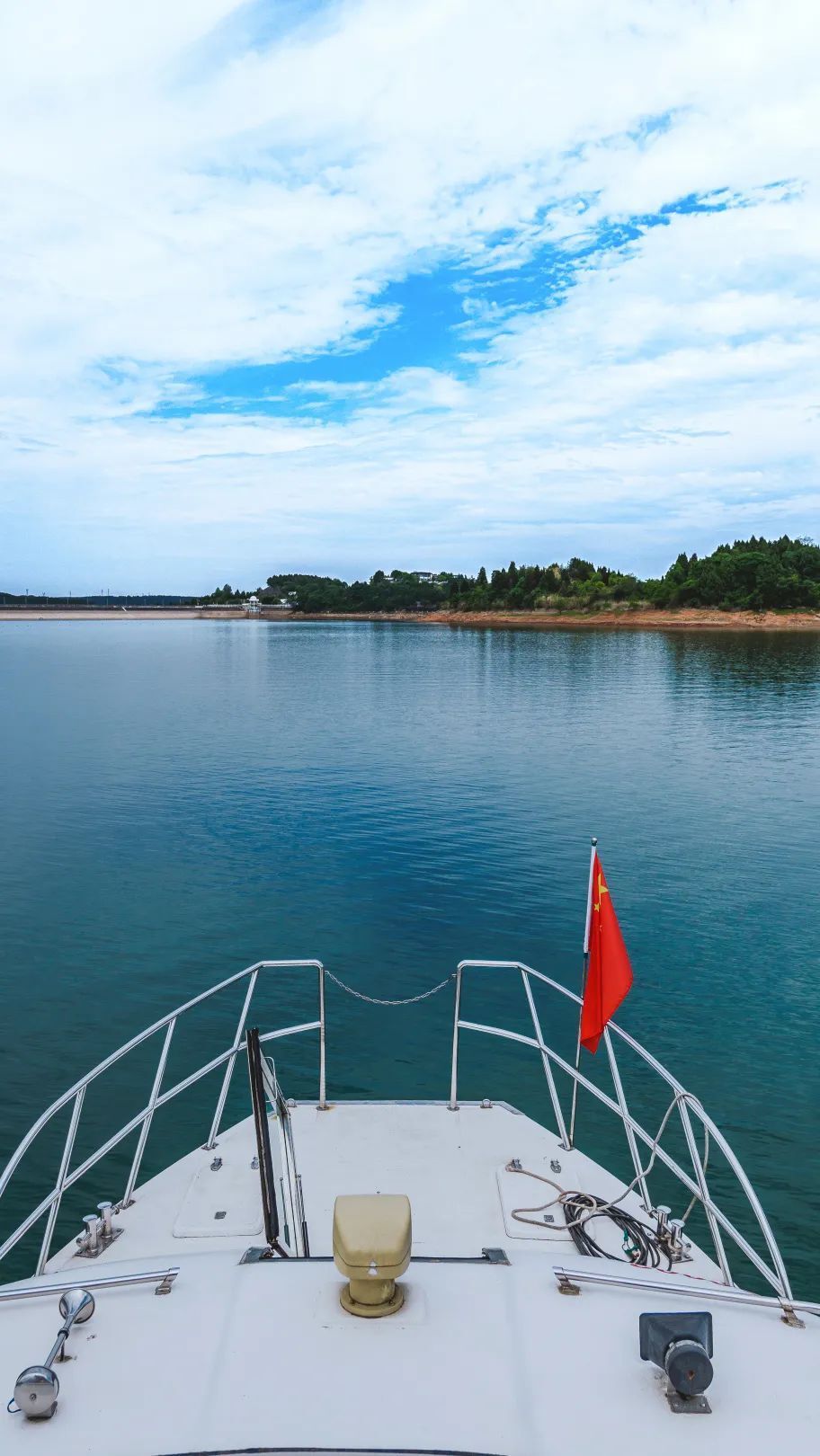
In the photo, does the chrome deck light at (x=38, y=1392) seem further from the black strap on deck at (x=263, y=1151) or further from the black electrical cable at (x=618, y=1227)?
the black electrical cable at (x=618, y=1227)

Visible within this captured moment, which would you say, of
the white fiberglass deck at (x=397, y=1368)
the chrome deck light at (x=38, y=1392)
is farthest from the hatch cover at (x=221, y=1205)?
the chrome deck light at (x=38, y=1392)

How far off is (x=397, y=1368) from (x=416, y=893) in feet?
60.3

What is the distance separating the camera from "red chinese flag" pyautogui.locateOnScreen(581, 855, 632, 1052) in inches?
340

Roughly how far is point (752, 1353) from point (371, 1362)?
2.05 meters

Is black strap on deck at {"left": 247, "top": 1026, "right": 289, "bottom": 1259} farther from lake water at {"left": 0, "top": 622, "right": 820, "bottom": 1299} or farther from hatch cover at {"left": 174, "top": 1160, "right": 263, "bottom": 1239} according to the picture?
lake water at {"left": 0, "top": 622, "right": 820, "bottom": 1299}

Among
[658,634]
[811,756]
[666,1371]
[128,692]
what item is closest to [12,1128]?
[666,1371]

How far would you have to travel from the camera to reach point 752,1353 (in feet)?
14.8

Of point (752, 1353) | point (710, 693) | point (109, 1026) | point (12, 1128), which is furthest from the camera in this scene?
point (710, 693)

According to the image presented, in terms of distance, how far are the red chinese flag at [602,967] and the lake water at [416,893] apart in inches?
173

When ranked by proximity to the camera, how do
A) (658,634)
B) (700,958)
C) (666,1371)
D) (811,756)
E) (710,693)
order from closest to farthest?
1. (666,1371)
2. (700,958)
3. (811,756)
4. (710,693)
5. (658,634)

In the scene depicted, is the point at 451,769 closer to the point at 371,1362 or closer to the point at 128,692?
the point at 371,1362

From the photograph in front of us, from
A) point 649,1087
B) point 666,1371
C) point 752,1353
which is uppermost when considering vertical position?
point 666,1371

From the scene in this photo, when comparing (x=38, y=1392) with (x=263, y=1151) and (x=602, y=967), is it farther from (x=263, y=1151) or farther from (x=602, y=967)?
(x=602, y=967)

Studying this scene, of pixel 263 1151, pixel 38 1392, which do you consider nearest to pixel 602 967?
pixel 263 1151
